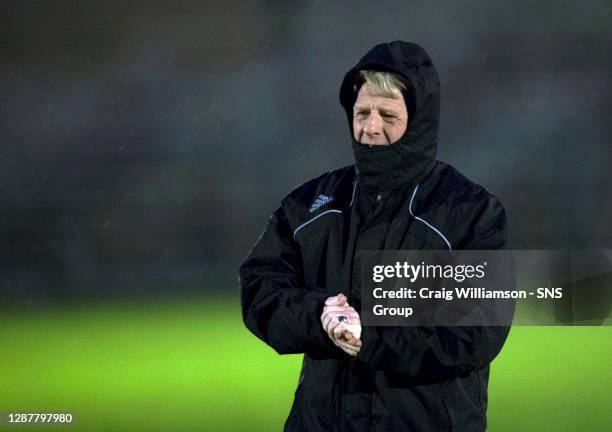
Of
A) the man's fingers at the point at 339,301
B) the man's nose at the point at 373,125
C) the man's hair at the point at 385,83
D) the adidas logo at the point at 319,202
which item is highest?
the man's hair at the point at 385,83

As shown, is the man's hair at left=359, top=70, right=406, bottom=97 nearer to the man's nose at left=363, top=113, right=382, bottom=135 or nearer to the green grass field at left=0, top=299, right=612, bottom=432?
the man's nose at left=363, top=113, right=382, bottom=135

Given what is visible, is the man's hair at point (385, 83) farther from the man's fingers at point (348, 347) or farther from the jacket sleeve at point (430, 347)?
the man's fingers at point (348, 347)

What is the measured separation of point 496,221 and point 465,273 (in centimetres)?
14

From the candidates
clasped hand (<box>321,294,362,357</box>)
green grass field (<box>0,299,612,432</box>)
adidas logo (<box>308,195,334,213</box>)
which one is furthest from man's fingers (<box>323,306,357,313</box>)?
green grass field (<box>0,299,612,432</box>)

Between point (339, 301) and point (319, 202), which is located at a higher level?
point (319, 202)

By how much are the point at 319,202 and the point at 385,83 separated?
1.08 ft

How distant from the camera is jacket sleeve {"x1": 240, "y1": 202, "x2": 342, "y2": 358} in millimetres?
2121

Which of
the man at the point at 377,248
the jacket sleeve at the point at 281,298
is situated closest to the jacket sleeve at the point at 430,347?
the man at the point at 377,248

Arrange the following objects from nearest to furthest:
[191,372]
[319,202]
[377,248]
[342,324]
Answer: [342,324] < [377,248] < [319,202] < [191,372]

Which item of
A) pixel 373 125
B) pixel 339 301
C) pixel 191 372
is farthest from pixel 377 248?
pixel 191 372

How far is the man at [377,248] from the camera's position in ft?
6.84

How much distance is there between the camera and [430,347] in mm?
2074

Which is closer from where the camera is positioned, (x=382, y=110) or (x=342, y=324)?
(x=342, y=324)

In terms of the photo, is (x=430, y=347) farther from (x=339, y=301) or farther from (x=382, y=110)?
(x=382, y=110)
